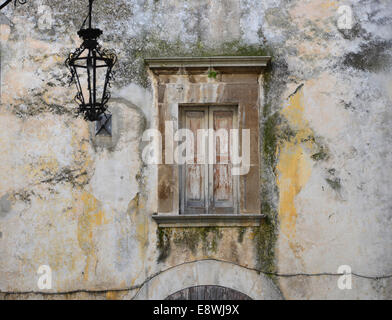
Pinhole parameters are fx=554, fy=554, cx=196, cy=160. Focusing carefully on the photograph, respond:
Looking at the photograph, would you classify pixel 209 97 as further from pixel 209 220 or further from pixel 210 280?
pixel 210 280

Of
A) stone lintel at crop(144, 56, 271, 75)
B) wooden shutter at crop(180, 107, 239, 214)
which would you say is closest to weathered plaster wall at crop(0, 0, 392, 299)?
stone lintel at crop(144, 56, 271, 75)

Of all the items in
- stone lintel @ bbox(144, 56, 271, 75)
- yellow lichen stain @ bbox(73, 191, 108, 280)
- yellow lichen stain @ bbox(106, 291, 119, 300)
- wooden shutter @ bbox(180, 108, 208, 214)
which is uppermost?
stone lintel @ bbox(144, 56, 271, 75)

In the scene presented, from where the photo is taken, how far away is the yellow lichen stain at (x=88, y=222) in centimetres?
627

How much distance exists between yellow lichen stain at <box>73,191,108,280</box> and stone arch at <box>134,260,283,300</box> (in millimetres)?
669

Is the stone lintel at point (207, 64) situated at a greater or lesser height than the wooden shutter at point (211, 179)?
greater

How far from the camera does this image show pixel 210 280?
6215 mm

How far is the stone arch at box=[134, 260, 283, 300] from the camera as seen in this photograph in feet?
20.4

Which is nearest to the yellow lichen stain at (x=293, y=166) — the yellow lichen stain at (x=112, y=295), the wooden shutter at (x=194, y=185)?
the wooden shutter at (x=194, y=185)

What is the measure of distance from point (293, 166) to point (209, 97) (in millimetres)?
1250

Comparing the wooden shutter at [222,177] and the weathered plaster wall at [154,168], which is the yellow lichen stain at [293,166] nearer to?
the weathered plaster wall at [154,168]

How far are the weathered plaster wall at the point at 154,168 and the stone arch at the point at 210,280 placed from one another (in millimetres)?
89

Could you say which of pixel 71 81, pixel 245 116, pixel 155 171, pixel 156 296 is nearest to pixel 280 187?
pixel 245 116

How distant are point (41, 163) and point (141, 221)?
4.37 feet

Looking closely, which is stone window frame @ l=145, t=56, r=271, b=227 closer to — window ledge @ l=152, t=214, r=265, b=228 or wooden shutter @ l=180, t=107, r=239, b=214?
window ledge @ l=152, t=214, r=265, b=228
